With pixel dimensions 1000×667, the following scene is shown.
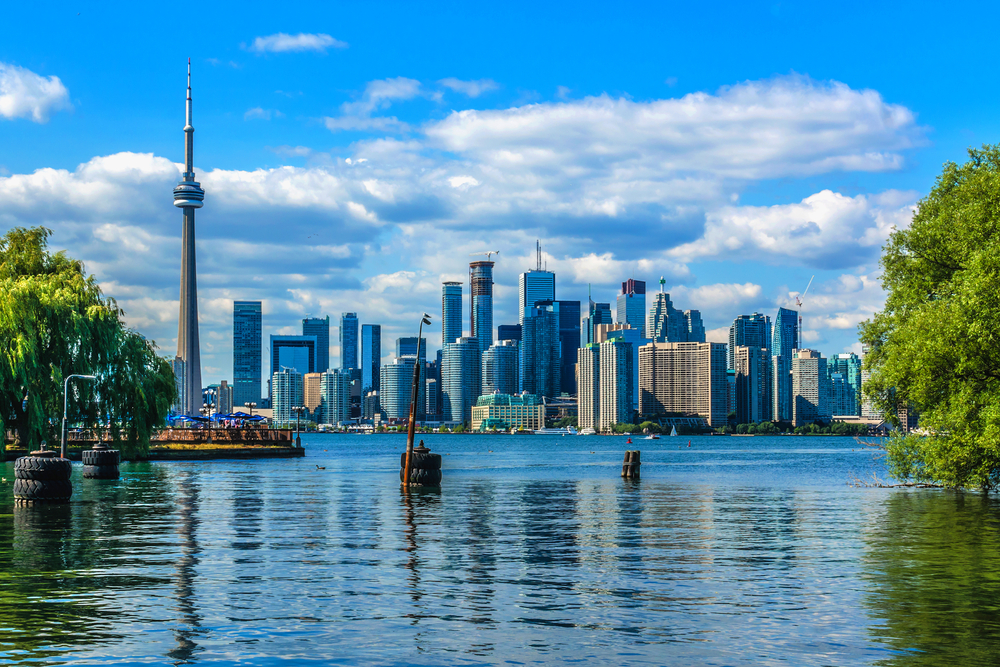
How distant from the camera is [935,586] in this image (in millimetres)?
23062

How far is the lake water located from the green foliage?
320 centimetres

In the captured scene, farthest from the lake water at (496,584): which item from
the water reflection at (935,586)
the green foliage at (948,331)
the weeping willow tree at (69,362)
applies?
the weeping willow tree at (69,362)

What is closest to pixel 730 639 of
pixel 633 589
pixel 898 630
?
pixel 898 630

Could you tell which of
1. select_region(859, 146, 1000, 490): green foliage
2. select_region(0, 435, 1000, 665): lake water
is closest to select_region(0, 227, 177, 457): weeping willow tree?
select_region(0, 435, 1000, 665): lake water

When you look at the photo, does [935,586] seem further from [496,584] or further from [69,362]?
[69,362]

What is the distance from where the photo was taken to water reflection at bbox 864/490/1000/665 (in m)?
16.7

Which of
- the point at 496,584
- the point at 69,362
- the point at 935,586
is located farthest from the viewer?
the point at 69,362

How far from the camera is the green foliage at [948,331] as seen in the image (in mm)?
40938

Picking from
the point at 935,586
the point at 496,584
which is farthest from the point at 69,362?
the point at 935,586

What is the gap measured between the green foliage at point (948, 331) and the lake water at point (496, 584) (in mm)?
3203

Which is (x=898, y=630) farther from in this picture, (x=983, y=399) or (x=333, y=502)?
(x=333, y=502)

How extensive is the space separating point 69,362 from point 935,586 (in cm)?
5804

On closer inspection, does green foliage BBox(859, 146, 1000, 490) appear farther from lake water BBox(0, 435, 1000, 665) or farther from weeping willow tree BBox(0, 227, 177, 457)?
weeping willow tree BBox(0, 227, 177, 457)

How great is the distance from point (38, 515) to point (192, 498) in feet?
38.7
